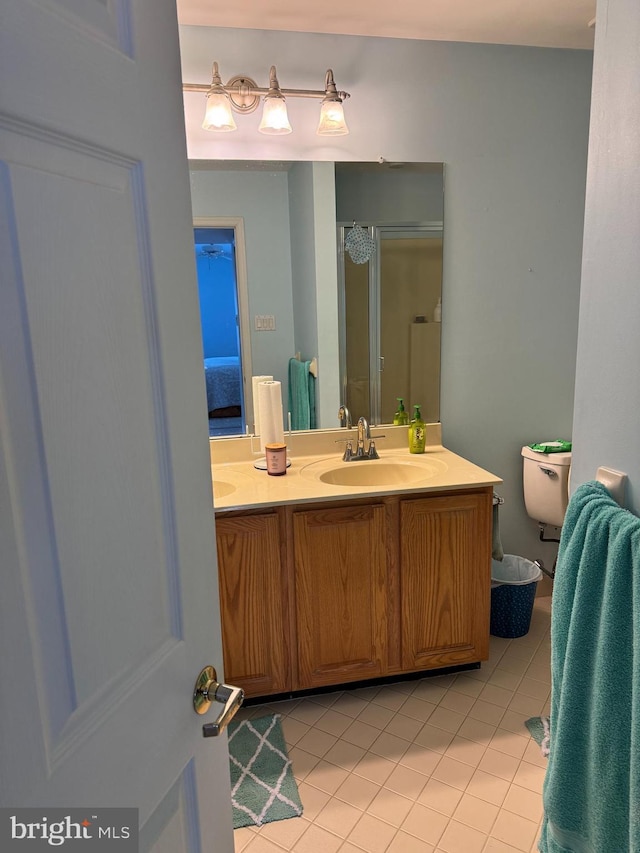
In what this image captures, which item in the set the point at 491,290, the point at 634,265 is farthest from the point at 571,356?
the point at 634,265

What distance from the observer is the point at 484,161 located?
2.52 metres

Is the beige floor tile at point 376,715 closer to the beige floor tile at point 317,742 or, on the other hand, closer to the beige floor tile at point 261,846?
the beige floor tile at point 317,742

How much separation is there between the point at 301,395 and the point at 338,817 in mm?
1489

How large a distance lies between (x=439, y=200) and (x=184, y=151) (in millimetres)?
1956

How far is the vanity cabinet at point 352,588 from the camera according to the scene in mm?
2068

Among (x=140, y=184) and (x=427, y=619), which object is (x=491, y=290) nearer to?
(x=427, y=619)

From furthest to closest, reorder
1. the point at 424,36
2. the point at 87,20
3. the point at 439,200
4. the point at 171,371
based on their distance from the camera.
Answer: the point at 439,200 → the point at 424,36 → the point at 171,371 → the point at 87,20

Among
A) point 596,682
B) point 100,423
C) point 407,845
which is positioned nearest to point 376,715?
point 407,845

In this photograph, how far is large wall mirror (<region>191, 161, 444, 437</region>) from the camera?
233 centimetres

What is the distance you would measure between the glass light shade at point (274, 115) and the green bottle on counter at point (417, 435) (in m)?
1.26

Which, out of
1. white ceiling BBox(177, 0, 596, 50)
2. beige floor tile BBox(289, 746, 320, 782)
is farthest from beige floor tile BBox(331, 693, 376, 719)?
white ceiling BBox(177, 0, 596, 50)

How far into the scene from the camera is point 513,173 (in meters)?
2.55

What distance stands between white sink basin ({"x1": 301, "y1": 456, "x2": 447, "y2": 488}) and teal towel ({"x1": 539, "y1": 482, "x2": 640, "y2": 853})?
134 centimetres

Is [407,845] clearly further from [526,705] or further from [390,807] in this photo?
[526,705]
